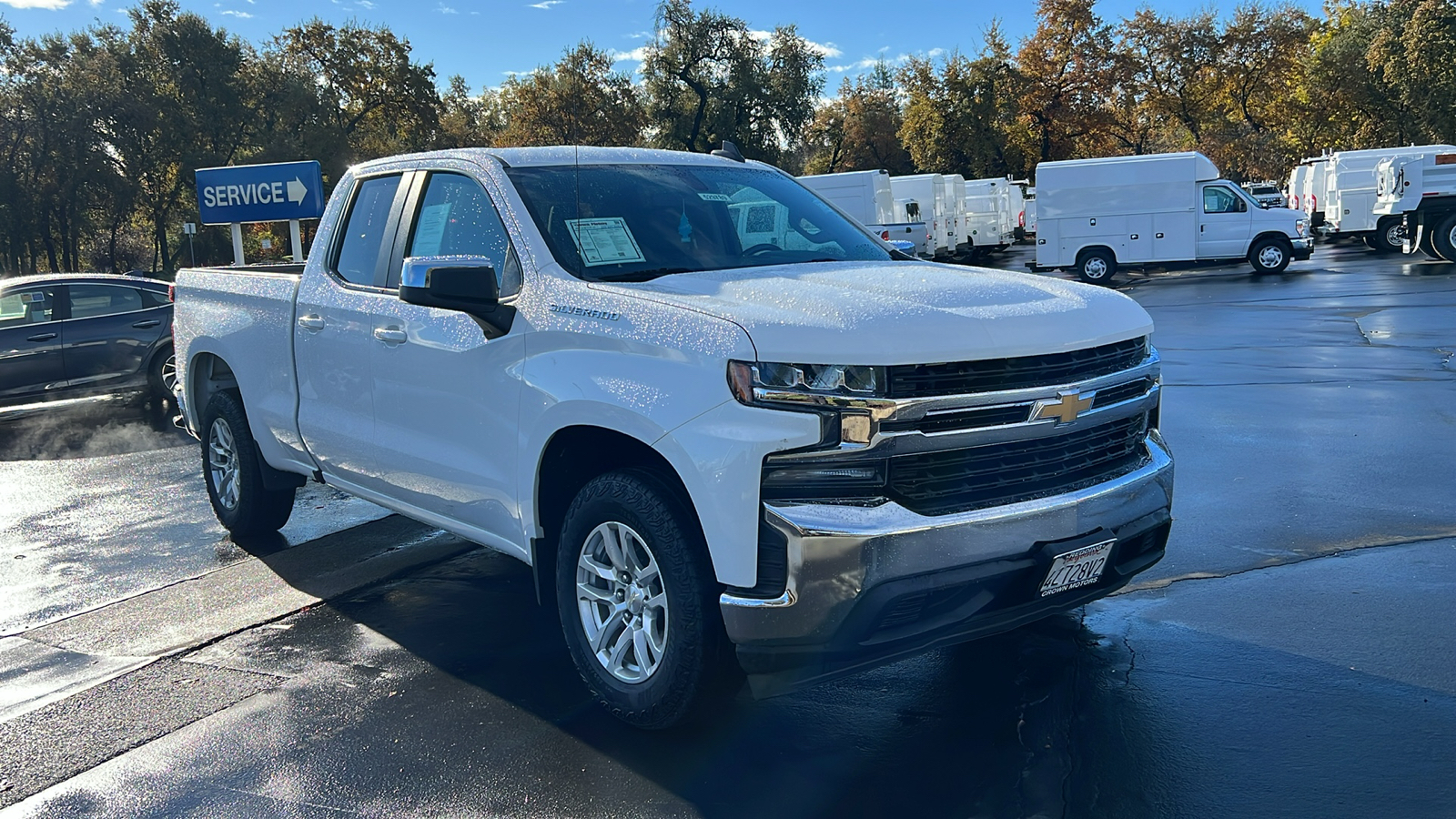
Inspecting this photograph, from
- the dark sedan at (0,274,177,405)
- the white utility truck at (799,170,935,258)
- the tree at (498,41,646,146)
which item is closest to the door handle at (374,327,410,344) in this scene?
the dark sedan at (0,274,177,405)

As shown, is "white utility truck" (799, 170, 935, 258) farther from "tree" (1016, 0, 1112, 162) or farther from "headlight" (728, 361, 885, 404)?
"headlight" (728, 361, 885, 404)

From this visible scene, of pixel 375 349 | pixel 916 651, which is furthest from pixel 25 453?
pixel 916 651

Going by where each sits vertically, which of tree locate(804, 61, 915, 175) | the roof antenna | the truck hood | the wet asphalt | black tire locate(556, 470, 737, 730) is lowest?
the wet asphalt

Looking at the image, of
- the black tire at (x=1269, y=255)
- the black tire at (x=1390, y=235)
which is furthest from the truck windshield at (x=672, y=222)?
the black tire at (x=1390, y=235)

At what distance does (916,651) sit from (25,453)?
9628mm

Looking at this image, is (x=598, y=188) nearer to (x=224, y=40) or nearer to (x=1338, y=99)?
(x=224, y=40)

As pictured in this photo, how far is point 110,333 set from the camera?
40.5ft

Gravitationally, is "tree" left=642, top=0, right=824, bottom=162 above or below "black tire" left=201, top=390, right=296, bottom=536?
above

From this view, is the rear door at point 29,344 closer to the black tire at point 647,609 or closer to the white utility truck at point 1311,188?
the black tire at point 647,609

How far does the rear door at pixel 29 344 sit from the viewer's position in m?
11.9

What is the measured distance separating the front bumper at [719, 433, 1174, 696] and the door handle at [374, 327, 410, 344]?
6.66ft

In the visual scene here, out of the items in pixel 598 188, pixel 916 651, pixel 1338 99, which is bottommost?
pixel 916 651

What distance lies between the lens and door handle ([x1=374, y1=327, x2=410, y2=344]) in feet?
15.5

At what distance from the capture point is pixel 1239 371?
11719mm
